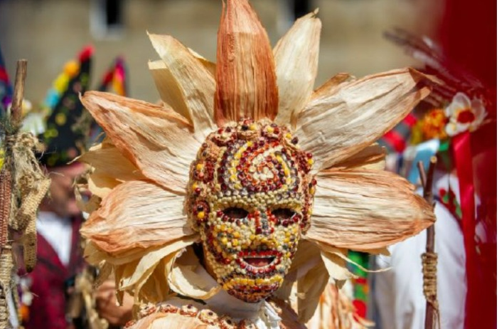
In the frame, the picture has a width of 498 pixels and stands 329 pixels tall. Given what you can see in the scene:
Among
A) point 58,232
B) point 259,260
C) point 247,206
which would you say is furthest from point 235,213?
point 58,232

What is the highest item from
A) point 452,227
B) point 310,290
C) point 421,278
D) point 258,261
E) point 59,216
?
point 258,261

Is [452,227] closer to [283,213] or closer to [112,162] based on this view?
[283,213]

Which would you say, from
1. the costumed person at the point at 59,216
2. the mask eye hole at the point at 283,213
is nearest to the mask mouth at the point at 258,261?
the mask eye hole at the point at 283,213

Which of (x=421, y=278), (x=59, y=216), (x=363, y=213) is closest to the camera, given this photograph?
(x=363, y=213)

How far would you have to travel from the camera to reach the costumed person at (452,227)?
421cm

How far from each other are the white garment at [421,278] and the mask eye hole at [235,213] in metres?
1.39

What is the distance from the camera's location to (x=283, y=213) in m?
3.07

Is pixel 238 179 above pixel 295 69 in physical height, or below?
below

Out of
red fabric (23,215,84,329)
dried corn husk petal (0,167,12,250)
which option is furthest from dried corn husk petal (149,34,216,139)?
red fabric (23,215,84,329)

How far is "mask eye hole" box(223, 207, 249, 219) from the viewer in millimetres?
3035

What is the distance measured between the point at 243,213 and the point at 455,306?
151cm

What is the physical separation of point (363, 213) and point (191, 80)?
0.64 m

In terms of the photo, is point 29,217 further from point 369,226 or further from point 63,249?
point 63,249

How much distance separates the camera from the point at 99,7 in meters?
14.4
